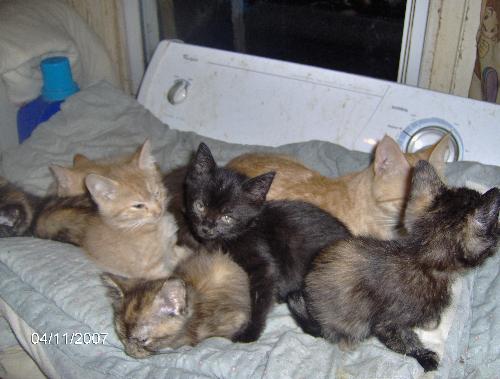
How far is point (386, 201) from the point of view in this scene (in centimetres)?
169

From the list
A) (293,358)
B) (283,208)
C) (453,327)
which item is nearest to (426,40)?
(283,208)

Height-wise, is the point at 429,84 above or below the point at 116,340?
above

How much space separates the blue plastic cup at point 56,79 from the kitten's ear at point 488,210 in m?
1.94

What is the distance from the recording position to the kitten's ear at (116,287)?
140 centimetres

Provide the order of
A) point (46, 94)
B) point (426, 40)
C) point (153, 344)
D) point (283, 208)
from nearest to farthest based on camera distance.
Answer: point (153, 344), point (283, 208), point (426, 40), point (46, 94)

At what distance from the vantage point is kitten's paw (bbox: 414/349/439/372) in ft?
4.42

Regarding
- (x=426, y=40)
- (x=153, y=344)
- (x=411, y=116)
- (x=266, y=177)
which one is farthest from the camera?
(x=426, y=40)

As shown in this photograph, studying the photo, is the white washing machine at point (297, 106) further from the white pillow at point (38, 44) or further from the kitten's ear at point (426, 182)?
the kitten's ear at point (426, 182)

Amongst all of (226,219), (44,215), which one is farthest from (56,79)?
(226,219)

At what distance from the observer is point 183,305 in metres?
1.40

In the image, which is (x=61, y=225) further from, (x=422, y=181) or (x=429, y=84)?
(x=429, y=84)

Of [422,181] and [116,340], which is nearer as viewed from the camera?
[422,181]

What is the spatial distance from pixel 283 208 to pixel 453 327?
2.08 feet
